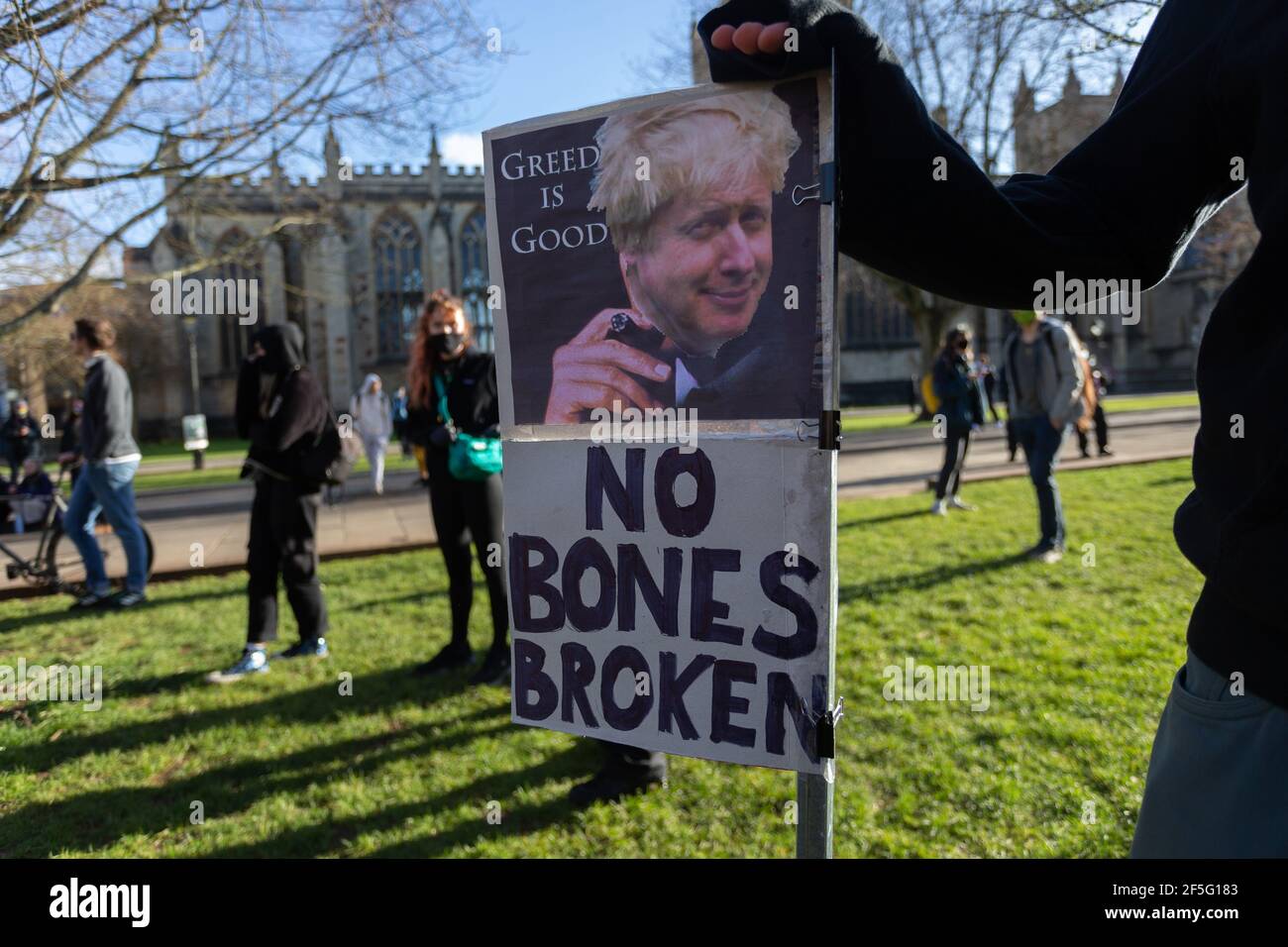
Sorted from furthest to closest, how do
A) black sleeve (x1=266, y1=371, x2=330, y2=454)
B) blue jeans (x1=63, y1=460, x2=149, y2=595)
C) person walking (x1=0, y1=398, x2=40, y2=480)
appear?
person walking (x1=0, y1=398, x2=40, y2=480), blue jeans (x1=63, y1=460, x2=149, y2=595), black sleeve (x1=266, y1=371, x2=330, y2=454)

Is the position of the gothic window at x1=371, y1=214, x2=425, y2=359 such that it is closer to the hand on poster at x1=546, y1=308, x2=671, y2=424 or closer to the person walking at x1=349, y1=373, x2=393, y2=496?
the person walking at x1=349, y1=373, x2=393, y2=496

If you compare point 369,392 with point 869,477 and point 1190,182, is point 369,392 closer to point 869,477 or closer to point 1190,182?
point 869,477

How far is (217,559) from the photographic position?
334 inches

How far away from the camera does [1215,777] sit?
116 cm

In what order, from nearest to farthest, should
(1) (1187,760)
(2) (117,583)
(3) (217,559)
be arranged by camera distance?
(1) (1187,760) → (2) (117,583) → (3) (217,559)

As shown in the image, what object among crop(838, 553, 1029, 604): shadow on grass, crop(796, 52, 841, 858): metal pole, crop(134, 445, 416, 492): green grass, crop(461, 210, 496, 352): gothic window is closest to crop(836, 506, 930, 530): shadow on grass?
crop(838, 553, 1029, 604): shadow on grass

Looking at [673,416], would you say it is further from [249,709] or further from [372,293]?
[372,293]

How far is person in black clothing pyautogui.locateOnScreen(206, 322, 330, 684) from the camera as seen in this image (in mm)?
5102

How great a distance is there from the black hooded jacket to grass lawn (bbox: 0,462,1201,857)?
1301 millimetres

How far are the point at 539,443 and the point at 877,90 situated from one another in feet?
3.21

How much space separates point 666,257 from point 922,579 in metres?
5.24

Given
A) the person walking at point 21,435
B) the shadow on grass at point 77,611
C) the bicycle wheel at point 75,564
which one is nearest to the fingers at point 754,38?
the shadow on grass at point 77,611
